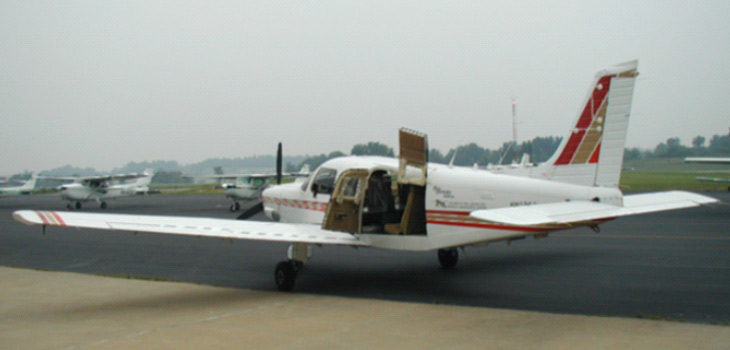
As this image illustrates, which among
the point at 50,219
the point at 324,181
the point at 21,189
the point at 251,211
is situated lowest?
the point at 21,189

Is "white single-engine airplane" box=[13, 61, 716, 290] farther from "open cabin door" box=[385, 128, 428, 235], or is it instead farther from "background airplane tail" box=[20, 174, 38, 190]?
"background airplane tail" box=[20, 174, 38, 190]

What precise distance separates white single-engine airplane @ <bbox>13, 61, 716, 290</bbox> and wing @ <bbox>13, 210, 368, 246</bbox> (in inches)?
0.6

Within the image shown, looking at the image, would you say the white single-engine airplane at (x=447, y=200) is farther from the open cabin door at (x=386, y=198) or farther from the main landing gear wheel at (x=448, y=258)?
the main landing gear wheel at (x=448, y=258)

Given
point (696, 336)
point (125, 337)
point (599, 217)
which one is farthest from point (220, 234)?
point (696, 336)

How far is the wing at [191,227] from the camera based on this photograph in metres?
8.43

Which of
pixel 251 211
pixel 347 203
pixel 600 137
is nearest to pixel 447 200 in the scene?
pixel 347 203

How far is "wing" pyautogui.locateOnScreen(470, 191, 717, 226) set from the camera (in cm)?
684

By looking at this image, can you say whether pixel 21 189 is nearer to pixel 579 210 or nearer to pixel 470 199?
pixel 470 199

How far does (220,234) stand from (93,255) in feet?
22.0

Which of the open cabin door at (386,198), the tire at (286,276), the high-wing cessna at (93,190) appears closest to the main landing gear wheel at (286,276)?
→ the tire at (286,276)

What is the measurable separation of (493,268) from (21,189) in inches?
1671

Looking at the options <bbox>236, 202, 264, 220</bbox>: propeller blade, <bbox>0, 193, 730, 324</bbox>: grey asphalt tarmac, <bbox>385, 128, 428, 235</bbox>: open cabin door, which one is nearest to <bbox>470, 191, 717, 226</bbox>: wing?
<bbox>0, 193, 730, 324</bbox>: grey asphalt tarmac

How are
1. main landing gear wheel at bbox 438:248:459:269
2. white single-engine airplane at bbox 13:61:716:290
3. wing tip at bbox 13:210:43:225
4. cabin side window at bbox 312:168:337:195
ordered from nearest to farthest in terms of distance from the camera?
wing tip at bbox 13:210:43:225 < white single-engine airplane at bbox 13:61:716:290 < cabin side window at bbox 312:168:337:195 < main landing gear wheel at bbox 438:248:459:269

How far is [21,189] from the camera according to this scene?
43.4m
